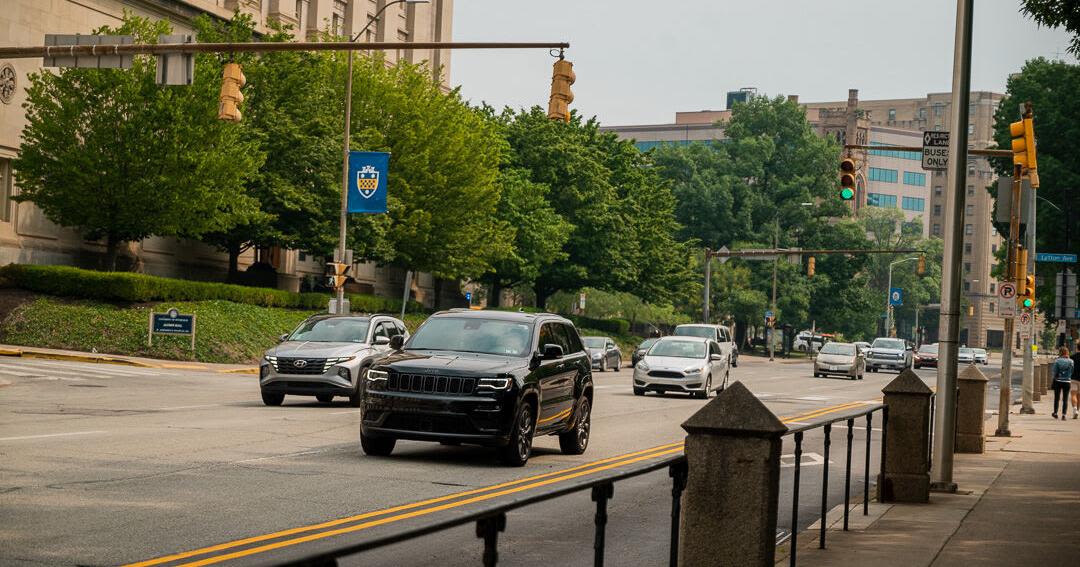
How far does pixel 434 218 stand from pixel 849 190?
3034 centimetres

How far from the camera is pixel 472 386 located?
594 inches

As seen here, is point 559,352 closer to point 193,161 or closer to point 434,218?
point 193,161

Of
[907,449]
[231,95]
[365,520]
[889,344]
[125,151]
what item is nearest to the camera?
[365,520]

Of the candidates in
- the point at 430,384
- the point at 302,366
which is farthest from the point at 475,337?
the point at 302,366

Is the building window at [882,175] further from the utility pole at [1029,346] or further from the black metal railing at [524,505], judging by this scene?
the black metal railing at [524,505]

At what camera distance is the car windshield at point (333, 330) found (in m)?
24.4

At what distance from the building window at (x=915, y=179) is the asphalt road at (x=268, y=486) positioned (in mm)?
169074

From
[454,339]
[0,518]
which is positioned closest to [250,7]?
[454,339]

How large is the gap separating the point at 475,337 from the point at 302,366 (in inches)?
293

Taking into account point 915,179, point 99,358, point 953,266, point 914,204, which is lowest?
point 99,358

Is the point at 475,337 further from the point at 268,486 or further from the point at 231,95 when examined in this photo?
the point at 231,95

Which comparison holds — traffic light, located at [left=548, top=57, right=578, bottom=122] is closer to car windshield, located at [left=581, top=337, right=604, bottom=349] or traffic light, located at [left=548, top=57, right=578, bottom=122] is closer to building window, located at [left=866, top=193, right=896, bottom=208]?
car windshield, located at [left=581, top=337, right=604, bottom=349]

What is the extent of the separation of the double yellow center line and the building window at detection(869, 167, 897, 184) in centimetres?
17331

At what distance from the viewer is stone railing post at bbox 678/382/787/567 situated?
7430mm
